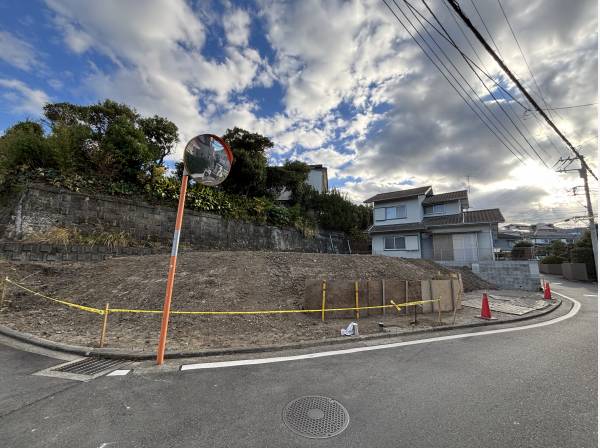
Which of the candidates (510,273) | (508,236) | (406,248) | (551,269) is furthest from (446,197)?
(508,236)

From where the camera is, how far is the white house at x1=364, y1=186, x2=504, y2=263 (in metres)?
18.6

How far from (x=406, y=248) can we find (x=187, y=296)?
18.6m

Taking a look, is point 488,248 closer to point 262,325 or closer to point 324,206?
point 324,206

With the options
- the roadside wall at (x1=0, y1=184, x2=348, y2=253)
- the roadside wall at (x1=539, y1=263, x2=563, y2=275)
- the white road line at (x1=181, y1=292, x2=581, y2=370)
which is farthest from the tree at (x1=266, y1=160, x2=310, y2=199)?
the roadside wall at (x1=539, y1=263, x2=563, y2=275)

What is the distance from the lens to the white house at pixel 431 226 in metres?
18.6

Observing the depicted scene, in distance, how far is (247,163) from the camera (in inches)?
639

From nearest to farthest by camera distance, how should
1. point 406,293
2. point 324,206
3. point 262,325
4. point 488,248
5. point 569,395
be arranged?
1. point 569,395
2. point 262,325
3. point 406,293
4. point 488,248
5. point 324,206

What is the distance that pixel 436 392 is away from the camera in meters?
3.39

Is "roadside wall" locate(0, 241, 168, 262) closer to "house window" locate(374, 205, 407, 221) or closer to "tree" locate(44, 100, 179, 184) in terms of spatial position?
"tree" locate(44, 100, 179, 184)

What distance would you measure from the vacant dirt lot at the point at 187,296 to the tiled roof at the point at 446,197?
13.5 metres

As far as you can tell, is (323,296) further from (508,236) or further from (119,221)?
(508,236)

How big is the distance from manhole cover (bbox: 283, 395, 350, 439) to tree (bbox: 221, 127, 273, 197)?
1476 cm

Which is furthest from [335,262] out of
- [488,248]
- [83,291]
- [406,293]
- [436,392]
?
[488,248]

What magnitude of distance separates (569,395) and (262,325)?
17.7 ft
